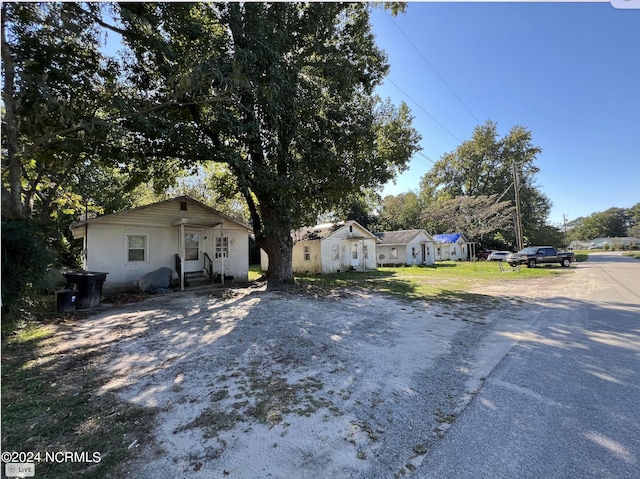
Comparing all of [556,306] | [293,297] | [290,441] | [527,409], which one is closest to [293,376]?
[290,441]

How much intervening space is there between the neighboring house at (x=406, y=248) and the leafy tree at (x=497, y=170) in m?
16.5

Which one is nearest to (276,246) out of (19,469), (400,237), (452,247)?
(19,469)

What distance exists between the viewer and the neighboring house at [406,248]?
29.7m

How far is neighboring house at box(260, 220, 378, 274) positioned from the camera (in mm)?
20875

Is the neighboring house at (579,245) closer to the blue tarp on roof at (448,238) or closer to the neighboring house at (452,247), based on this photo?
the neighboring house at (452,247)

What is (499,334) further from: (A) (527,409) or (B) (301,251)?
(B) (301,251)

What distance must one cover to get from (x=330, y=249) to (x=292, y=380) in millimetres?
17571

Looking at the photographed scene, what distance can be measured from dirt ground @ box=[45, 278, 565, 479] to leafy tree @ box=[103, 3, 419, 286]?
4.68m

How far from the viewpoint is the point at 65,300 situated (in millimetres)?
8070

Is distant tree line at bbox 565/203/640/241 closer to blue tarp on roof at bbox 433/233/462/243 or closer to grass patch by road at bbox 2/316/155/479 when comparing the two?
blue tarp on roof at bbox 433/233/462/243

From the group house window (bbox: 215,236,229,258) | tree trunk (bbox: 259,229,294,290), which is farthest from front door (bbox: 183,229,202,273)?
tree trunk (bbox: 259,229,294,290)

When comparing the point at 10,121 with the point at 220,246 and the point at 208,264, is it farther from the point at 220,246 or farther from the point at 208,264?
the point at 220,246

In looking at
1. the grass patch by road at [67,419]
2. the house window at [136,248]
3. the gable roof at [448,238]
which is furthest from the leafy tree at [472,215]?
the grass patch by road at [67,419]

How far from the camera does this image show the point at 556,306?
→ 8.80 meters
